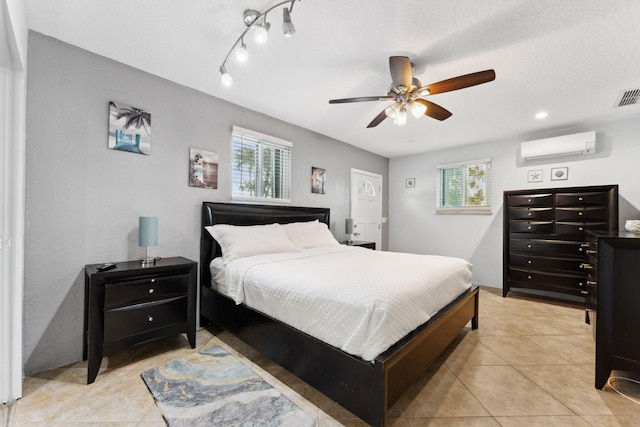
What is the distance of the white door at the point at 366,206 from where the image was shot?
4902 millimetres

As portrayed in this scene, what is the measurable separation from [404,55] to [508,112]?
77.3 inches

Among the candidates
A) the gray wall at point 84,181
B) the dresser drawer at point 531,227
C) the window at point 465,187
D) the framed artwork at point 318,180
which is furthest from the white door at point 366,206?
the gray wall at point 84,181

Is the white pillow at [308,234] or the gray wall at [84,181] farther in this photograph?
the white pillow at [308,234]

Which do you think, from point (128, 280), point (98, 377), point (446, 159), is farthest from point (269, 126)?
point (446, 159)

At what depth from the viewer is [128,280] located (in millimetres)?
2031

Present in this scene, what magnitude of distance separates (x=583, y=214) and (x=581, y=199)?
0.19 meters

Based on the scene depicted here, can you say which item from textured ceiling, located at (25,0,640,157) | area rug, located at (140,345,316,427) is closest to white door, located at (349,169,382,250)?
textured ceiling, located at (25,0,640,157)

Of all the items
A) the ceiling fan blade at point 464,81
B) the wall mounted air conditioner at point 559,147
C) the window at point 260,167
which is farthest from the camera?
the wall mounted air conditioner at point 559,147

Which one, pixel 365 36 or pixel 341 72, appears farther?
pixel 341 72

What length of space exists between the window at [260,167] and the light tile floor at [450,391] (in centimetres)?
167

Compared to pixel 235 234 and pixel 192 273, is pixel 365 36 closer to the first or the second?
pixel 235 234

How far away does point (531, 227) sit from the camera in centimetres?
374

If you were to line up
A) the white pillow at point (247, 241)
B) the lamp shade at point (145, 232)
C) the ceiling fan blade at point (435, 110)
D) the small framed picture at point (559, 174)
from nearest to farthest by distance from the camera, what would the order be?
the lamp shade at point (145, 232) < the ceiling fan blade at point (435, 110) < the white pillow at point (247, 241) < the small framed picture at point (559, 174)

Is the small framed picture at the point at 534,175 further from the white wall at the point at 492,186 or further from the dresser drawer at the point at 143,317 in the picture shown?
the dresser drawer at the point at 143,317
